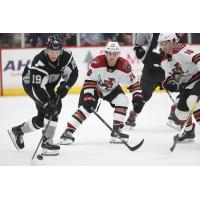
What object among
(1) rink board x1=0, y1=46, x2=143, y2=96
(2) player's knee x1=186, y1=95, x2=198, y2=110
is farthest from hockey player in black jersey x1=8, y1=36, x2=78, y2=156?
(2) player's knee x1=186, y1=95, x2=198, y2=110

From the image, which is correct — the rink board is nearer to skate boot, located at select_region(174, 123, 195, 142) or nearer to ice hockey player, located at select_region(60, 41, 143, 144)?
ice hockey player, located at select_region(60, 41, 143, 144)

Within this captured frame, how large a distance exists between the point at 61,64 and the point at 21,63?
0.55 m

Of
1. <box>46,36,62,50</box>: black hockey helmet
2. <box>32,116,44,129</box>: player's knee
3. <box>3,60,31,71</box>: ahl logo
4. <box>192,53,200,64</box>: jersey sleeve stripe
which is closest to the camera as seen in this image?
<box>46,36,62,50</box>: black hockey helmet

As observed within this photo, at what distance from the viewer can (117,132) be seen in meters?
3.99

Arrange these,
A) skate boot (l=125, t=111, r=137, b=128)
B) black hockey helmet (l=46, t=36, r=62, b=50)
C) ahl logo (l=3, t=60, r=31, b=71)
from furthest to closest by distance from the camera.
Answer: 1. ahl logo (l=3, t=60, r=31, b=71)
2. skate boot (l=125, t=111, r=137, b=128)
3. black hockey helmet (l=46, t=36, r=62, b=50)

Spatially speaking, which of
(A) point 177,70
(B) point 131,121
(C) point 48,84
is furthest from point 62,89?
(A) point 177,70

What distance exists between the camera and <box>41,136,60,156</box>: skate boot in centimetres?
384

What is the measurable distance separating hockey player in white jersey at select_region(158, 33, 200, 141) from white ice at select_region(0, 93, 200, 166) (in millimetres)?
111

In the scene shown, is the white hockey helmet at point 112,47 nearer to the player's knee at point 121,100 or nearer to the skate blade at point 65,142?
the player's knee at point 121,100

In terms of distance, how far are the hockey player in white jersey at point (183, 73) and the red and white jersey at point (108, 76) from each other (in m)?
0.23

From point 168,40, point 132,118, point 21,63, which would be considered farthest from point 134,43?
point 21,63

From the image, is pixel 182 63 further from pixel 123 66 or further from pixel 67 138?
pixel 67 138

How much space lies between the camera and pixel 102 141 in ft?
13.3

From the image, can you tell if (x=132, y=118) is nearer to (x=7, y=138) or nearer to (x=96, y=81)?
(x=96, y=81)
